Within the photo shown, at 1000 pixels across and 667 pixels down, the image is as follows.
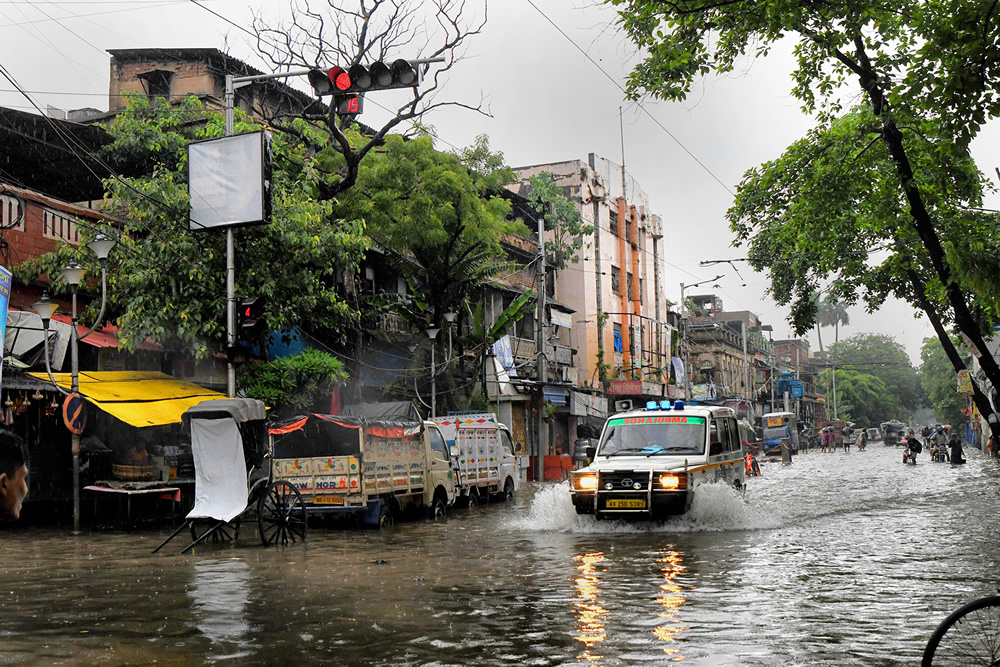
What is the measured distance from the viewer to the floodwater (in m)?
6.96

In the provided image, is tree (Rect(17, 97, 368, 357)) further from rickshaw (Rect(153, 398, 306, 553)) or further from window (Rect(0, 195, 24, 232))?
rickshaw (Rect(153, 398, 306, 553))

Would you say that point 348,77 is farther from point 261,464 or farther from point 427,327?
point 427,327

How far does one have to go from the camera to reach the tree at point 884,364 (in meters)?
136

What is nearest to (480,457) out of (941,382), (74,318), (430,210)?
(430,210)

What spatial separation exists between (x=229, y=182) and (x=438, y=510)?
7.79 metres

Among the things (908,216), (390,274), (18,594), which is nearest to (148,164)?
(390,274)

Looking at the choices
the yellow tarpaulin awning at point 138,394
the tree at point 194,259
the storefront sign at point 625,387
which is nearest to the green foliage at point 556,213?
the storefront sign at point 625,387

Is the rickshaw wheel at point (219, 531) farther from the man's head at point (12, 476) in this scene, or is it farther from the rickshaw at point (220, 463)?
the man's head at point (12, 476)

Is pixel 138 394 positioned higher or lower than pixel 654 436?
higher

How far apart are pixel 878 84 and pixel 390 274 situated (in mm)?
23260

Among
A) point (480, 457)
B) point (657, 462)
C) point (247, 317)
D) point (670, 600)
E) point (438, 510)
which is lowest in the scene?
point (438, 510)

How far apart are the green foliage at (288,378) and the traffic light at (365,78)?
34.1 ft

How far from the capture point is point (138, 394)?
762 inches

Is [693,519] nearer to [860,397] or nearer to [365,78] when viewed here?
[365,78]
